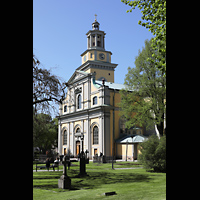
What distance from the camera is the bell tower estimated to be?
50.4m

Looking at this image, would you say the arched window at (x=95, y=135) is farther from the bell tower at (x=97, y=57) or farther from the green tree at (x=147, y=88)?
the bell tower at (x=97, y=57)

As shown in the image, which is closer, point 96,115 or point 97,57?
point 96,115

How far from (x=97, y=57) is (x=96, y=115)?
15482 mm

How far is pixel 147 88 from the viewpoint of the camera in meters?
27.3

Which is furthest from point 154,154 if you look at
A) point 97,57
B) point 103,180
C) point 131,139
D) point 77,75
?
point 97,57

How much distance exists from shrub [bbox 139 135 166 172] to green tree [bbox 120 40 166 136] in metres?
6.82

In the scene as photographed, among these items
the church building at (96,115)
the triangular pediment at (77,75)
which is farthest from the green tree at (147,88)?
the triangular pediment at (77,75)

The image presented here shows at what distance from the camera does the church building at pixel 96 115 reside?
38066 millimetres

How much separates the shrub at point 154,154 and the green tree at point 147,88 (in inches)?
268

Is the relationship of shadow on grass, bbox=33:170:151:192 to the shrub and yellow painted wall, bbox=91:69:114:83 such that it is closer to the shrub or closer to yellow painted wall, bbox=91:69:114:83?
the shrub

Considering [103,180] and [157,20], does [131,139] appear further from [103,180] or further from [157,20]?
[157,20]

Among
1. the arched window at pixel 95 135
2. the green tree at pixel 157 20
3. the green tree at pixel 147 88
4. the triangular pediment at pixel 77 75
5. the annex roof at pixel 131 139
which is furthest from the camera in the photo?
the triangular pediment at pixel 77 75
